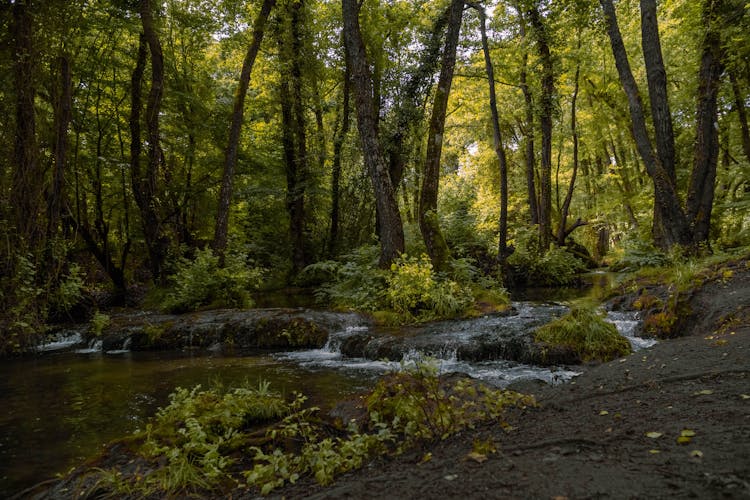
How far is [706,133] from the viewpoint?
1044 cm

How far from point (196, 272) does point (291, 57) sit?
8.64 m

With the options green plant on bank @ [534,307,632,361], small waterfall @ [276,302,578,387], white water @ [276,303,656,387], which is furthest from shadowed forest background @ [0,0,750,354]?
green plant on bank @ [534,307,632,361]

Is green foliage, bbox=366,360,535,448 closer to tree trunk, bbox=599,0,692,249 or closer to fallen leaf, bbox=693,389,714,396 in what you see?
fallen leaf, bbox=693,389,714,396

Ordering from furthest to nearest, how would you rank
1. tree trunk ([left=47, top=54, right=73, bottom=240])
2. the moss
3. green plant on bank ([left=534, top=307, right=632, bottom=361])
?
tree trunk ([left=47, top=54, right=73, bottom=240])
the moss
green plant on bank ([left=534, top=307, right=632, bottom=361])

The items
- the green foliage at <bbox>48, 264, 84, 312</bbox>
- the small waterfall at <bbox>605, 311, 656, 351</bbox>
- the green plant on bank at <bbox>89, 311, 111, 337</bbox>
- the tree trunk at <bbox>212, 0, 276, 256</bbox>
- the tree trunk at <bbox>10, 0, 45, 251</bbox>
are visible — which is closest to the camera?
the small waterfall at <bbox>605, 311, 656, 351</bbox>

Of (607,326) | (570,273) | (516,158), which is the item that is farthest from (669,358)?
(516,158)

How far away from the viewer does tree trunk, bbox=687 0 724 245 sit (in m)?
10.3

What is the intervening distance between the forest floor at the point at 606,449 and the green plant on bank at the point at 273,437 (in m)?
0.15

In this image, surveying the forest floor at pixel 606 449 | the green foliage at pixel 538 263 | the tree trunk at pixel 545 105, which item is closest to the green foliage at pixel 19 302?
the forest floor at pixel 606 449

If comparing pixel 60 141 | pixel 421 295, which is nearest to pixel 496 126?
pixel 421 295

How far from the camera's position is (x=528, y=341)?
703cm

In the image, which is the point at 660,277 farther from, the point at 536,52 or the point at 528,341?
the point at 536,52

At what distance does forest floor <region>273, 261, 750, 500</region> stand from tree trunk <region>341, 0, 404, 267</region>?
7197mm

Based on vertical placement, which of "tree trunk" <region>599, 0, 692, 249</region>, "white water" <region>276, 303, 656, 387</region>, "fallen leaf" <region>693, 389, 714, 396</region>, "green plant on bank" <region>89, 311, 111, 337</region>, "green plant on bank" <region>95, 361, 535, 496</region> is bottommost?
"white water" <region>276, 303, 656, 387</region>
